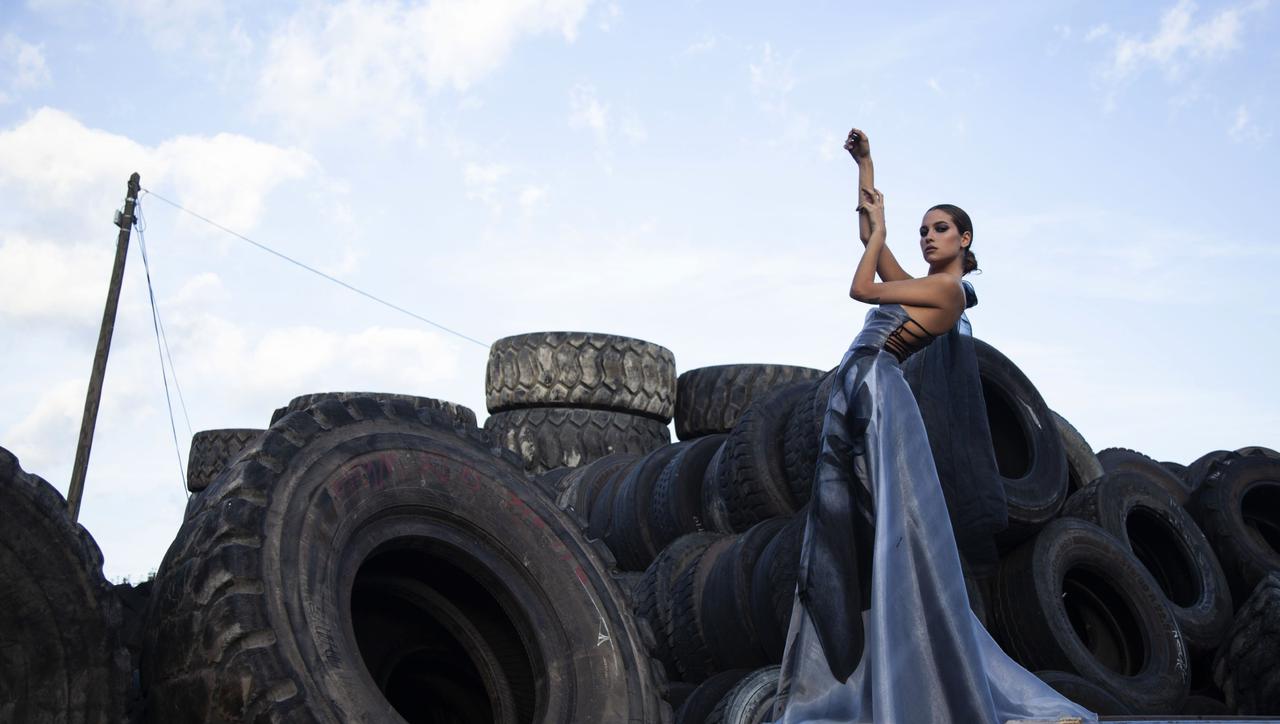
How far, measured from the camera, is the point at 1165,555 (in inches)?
223

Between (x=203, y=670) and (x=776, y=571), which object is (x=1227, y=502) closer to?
(x=776, y=571)

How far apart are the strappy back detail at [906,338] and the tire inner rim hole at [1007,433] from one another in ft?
5.26

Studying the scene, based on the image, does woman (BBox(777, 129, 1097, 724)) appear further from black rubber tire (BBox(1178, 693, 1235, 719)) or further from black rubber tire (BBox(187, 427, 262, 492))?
black rubber tire (BBox(187, 427, 262, 492))

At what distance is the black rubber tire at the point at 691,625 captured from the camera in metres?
4.55

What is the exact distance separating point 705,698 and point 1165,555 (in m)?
2.85

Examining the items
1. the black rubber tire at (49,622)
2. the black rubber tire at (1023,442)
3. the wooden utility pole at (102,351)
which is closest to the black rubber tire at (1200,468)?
the black rubber tire at (1023,442)

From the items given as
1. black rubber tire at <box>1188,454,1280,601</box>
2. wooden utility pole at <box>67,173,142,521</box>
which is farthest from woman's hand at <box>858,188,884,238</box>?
wooden utility pole at <box>67,173,142,521</box>

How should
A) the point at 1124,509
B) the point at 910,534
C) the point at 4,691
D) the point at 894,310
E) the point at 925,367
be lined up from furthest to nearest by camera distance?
the point at 1124,509, the point at 925,367, the point at 894,310, the point at 910,534, the point at 4,691

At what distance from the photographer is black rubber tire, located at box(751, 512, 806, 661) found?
400cm

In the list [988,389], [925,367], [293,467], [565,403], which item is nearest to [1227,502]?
[988,389]

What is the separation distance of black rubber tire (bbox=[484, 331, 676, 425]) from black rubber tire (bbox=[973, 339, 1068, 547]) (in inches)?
117

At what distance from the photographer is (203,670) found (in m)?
2.52

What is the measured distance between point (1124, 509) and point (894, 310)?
2530 mm

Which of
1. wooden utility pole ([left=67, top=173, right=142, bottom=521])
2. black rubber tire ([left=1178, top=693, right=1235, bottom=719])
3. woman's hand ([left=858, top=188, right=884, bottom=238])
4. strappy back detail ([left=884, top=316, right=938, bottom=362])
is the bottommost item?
black rubber tire ([left=1178, top=693, right=1235, bottom=719])
